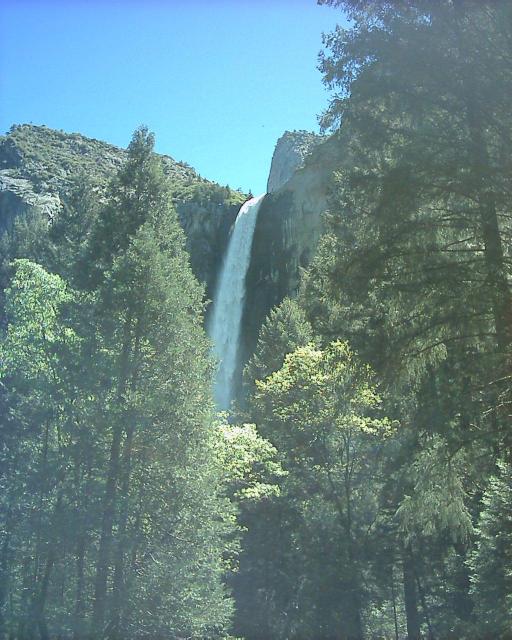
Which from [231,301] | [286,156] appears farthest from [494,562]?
[286,156]

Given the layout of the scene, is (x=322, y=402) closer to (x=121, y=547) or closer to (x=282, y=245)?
(x=121, y=547)

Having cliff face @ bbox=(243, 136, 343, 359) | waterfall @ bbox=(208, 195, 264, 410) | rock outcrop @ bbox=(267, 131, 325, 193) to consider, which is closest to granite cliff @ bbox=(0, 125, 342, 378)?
cliff face @ bbox=(243, 136, 343, 359)

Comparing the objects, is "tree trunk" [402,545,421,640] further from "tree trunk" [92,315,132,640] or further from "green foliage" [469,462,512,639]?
"tree trunk" [92,315,132,640]

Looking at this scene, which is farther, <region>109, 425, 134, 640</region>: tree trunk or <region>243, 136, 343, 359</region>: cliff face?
<region>243, 136, 343, 359</region>: cliff face

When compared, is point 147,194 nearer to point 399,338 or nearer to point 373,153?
point 373,153

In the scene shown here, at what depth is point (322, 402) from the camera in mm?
18281

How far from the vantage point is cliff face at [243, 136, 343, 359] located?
136ft

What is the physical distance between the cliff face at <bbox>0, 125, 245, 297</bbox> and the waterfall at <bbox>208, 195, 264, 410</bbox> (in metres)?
1.69

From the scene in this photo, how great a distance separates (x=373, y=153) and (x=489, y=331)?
281 centimetres

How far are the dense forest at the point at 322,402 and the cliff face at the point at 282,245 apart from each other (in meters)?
18.1

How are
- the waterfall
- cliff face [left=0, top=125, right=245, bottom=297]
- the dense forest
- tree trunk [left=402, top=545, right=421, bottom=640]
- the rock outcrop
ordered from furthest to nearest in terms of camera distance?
1. the rock outcrop
2. cliff face [left=0, top=125, right=245, bottom=297]
3. the waterfall
4. tree trunk [left=402, top=545, right=421, bottom=640]
5. the dense forest

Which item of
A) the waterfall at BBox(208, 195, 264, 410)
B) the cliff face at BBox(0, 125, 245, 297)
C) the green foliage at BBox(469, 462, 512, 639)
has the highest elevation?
the cliff face at BBox(0, 125, 245, 297)

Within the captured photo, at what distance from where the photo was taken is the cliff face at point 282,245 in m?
41.4

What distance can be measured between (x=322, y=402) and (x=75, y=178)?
13472mm
